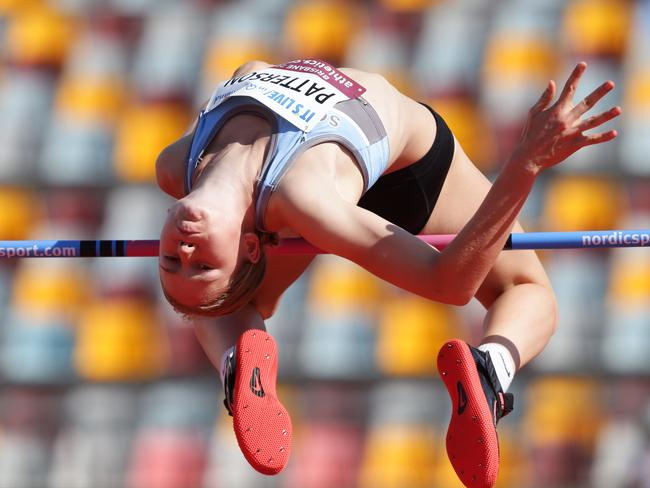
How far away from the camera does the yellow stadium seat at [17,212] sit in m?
5.32

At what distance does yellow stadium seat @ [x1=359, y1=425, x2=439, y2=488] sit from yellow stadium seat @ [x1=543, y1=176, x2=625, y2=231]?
39.6 inches

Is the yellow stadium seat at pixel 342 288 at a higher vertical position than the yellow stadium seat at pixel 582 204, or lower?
lower

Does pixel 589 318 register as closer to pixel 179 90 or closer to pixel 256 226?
pixel 179 90

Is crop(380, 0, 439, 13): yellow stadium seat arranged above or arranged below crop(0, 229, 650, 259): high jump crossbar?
below

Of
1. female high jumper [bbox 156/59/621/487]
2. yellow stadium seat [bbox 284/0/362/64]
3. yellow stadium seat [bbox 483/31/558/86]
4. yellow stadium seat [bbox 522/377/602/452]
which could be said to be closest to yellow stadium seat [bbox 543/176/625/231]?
yellow stadium seat [bbox 483/31/558/86]

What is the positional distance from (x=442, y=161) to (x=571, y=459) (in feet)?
6.70

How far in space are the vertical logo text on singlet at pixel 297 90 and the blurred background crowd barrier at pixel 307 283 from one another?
2195mm

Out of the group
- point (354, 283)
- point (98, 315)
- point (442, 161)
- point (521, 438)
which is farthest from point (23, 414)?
point (442, 161)

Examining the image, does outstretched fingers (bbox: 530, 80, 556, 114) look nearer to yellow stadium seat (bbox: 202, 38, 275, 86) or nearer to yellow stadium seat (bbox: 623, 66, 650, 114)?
yellow stadium seat (bbox: 623, 66, 650, 114)

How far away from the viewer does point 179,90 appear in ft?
18.5

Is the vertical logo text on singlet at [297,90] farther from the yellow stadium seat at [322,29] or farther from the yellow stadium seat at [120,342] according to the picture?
the yellow stadium seat at [322,29]

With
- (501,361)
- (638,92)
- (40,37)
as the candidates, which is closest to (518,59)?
(638,92)

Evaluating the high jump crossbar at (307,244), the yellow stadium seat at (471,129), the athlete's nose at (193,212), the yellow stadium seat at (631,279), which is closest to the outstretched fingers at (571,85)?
the high jump crossbar at (307,244)

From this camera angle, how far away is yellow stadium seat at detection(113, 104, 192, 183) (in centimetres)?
542
